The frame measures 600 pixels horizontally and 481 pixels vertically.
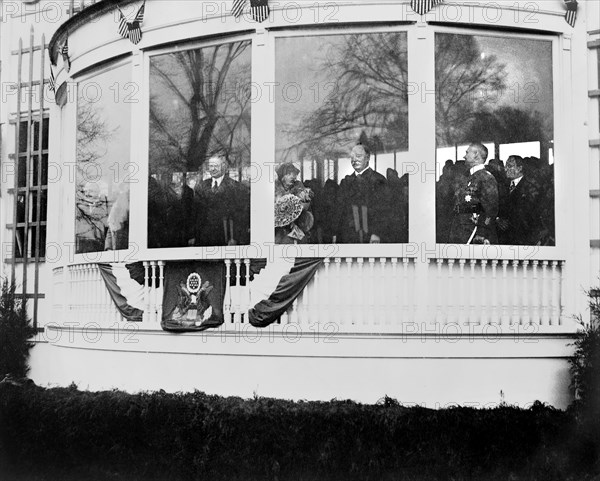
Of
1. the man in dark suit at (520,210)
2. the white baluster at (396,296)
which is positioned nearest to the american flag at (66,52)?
the white baluster at (396,296)

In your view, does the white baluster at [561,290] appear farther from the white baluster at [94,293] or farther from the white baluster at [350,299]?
the white baluster at [94,293]

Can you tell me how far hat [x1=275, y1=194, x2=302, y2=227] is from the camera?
9602 mm

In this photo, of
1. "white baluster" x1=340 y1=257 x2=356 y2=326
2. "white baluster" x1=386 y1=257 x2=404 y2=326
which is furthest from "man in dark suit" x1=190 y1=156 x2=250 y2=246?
"white baluster" x1=386 y1=257 x2=404 y2=326

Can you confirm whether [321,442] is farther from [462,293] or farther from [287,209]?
[287,209]

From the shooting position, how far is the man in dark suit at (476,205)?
9430 mm

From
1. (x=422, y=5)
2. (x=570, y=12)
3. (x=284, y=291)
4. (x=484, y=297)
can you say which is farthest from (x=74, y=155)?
(x=570, y=12)

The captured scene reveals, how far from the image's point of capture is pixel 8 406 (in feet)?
33.8

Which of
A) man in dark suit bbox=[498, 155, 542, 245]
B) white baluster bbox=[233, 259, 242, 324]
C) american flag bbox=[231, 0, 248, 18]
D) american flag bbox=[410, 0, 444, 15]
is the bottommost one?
white baluster bbox=[233, 259, 242, 324]

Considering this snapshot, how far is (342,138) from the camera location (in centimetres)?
955

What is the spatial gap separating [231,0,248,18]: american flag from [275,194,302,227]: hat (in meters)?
2.06

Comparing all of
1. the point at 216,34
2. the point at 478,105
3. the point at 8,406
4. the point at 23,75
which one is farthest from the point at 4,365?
the point at 478,105

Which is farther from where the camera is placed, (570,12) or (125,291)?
(125,291)

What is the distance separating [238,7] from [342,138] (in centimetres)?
184

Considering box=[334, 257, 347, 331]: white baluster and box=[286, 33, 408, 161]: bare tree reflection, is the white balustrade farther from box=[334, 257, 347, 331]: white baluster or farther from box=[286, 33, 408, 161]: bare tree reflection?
box=[286, 33, 408, 161]: bare tree reflection
